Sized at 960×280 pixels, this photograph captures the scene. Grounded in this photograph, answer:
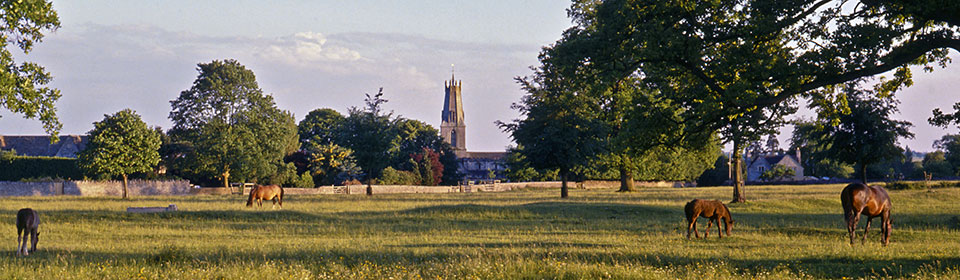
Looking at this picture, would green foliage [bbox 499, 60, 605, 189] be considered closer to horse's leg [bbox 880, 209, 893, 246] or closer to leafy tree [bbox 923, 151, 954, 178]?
horse's leg [bbox 880, 209, 893, 246]

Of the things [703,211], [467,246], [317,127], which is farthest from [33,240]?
[317,127]

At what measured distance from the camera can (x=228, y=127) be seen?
76.9m

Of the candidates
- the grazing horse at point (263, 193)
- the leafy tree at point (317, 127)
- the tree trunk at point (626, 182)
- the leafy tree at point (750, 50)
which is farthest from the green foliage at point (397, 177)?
the leafy tree at point (750, 50)

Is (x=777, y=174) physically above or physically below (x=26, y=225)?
above

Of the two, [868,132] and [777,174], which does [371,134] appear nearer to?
[868,132]

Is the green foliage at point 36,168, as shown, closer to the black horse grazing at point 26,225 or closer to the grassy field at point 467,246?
the grassy field at point 467,246

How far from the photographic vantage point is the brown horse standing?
19984mm

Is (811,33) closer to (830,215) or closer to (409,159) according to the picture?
(830,215)

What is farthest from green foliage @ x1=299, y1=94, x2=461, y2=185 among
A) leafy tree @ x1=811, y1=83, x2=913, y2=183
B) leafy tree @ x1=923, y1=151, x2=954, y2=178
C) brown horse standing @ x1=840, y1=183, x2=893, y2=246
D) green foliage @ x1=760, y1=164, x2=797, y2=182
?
leafy tree @ x1=923, y1=151, x2=954, y2=178

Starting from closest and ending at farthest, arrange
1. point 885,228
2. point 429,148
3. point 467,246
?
point 467,246 → point 885,228 → point 429,148

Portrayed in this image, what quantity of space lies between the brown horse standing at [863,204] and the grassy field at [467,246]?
688 millimetres

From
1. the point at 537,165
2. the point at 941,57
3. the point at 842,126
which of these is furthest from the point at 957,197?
the point at 941,57

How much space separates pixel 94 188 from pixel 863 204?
Answer: 64.7m

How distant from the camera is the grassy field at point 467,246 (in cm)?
1397
